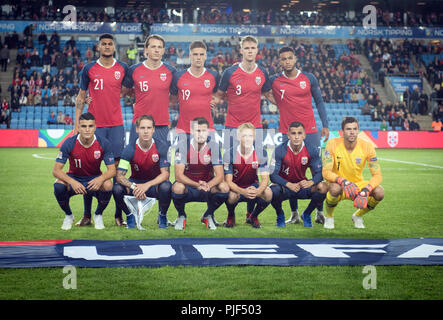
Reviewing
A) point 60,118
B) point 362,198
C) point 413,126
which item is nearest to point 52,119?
point 60,118

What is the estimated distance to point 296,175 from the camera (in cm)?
675

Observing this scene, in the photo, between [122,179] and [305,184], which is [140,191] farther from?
[305,184]

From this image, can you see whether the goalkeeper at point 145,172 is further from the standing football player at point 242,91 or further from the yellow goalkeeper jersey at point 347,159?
the yellow goalkeeper jersey at point 347,159

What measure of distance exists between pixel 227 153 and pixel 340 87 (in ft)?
73.8

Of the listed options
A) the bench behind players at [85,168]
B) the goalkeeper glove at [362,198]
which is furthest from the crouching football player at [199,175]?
the goalkeeper glove at [362,198]

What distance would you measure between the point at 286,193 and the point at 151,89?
2184 mm

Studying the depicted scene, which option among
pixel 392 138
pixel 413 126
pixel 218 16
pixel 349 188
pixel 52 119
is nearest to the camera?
pixel 349 188

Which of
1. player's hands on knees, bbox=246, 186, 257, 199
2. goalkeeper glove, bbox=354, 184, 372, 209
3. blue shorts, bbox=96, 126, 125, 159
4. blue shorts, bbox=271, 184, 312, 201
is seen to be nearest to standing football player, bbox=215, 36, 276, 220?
Result: blue shorts, bbox=271, 184, 312, 201

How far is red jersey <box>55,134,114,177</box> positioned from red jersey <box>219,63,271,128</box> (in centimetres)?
174

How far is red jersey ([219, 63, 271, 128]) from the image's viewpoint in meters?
7.15
